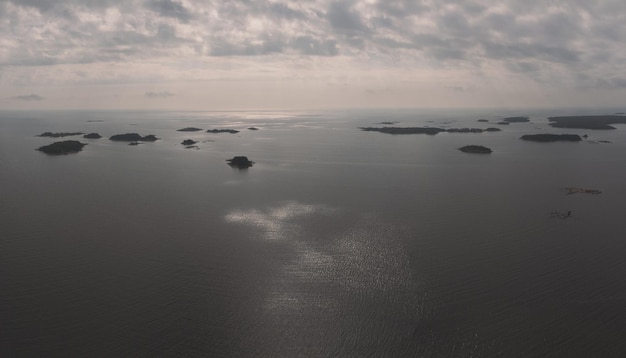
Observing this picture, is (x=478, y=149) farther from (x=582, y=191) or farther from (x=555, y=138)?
(x=555, y=138)

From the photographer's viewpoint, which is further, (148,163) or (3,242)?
(148,163)

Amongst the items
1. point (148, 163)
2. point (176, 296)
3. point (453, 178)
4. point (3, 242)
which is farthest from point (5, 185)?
point (453, 178)

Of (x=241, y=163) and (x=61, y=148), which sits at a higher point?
(x=61, y=148)

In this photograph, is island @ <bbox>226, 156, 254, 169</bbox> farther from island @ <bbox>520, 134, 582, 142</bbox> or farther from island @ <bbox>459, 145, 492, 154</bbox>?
island @ <bbox>520, 134, 582, 142</bbox>

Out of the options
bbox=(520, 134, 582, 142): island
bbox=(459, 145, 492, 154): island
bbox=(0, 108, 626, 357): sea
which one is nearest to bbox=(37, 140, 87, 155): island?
bbox=(0, 108, 626, 357): sea

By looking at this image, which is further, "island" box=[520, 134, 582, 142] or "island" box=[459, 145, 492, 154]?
"island" box=[520, 134, 582, 142]

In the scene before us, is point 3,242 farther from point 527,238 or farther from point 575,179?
point 575,179

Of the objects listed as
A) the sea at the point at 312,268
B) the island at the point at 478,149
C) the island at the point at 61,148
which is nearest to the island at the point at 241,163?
the sea at the point at 312,268

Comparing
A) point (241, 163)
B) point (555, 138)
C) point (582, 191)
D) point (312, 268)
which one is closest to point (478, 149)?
point (582, 191)
